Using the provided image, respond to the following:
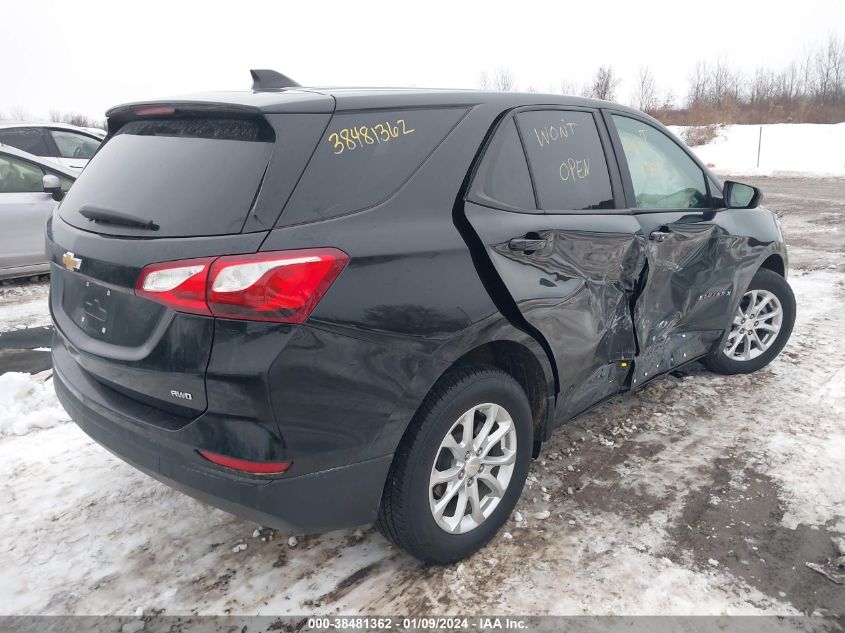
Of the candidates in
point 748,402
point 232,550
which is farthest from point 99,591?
point 748,402

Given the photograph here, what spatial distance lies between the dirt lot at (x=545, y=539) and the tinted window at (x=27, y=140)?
577cm

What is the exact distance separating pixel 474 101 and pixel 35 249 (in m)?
6.13

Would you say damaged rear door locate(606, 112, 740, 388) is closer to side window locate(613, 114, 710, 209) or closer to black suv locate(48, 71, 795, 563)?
side window locate(613, 114, 710, 209)

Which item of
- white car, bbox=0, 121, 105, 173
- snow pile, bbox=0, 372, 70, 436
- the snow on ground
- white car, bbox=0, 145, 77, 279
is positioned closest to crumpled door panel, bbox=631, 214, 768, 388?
snow pile, bbox=0, 372, 70, 436

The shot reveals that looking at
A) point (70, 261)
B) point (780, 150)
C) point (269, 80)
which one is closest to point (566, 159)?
point (269, 80)

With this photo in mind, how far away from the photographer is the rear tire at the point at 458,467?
2.18 metres

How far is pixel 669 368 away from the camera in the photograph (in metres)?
3.59

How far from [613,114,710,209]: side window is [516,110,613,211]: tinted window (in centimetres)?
28

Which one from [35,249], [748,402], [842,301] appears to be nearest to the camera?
[748,402]

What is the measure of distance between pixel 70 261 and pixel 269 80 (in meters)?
1.07

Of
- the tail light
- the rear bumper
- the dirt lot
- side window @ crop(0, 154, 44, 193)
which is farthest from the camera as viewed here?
side window @ crop(0, 154, 44, 193)

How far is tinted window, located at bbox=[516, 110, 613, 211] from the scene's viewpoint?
268 cm

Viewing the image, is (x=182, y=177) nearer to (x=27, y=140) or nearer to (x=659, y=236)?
(x=659, y=236)

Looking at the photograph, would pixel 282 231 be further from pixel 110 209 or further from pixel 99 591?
pixel 99 591
